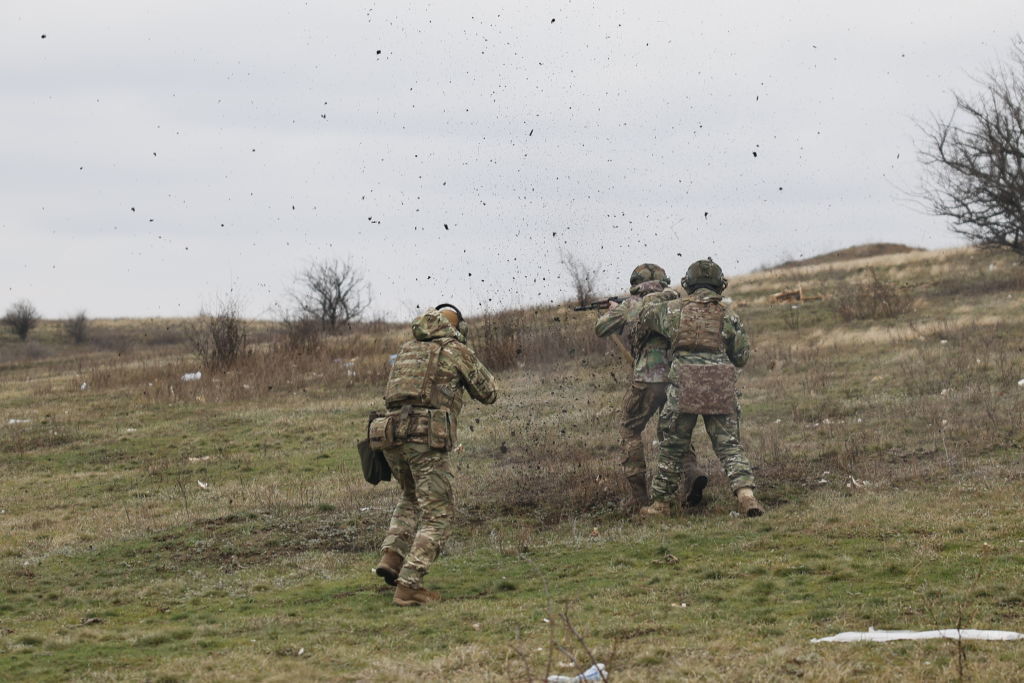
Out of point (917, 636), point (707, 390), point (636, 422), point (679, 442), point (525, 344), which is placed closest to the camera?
point (917, 636)

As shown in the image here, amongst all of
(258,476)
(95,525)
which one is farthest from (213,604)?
(258,476)

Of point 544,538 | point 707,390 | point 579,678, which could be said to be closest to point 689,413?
point 707,390

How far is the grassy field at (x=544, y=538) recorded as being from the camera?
5.98 meters

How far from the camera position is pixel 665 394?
10.0m

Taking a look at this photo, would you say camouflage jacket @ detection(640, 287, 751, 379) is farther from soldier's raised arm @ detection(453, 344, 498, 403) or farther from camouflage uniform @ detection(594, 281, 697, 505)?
soldier's raised arm @ detection(453, 344, 498, 403)

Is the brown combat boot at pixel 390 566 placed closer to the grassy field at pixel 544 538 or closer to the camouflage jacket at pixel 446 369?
the grassy field at pixel 544 538

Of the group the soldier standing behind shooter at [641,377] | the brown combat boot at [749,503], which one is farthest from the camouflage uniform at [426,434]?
the brown combat boot at [749,503]

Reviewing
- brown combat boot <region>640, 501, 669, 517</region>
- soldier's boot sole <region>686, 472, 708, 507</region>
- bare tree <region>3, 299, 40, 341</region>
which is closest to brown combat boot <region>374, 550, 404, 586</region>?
brown combat boot <region>640, 501, 669, 517</region>

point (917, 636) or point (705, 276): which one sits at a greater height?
point (705, 276)

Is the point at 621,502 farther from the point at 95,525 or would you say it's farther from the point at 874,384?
the point at 874,384

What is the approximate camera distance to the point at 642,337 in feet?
33.1

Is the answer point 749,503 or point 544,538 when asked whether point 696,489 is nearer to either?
point 749,503

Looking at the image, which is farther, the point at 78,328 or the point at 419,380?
the point at 78,328

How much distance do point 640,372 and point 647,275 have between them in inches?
38.0
